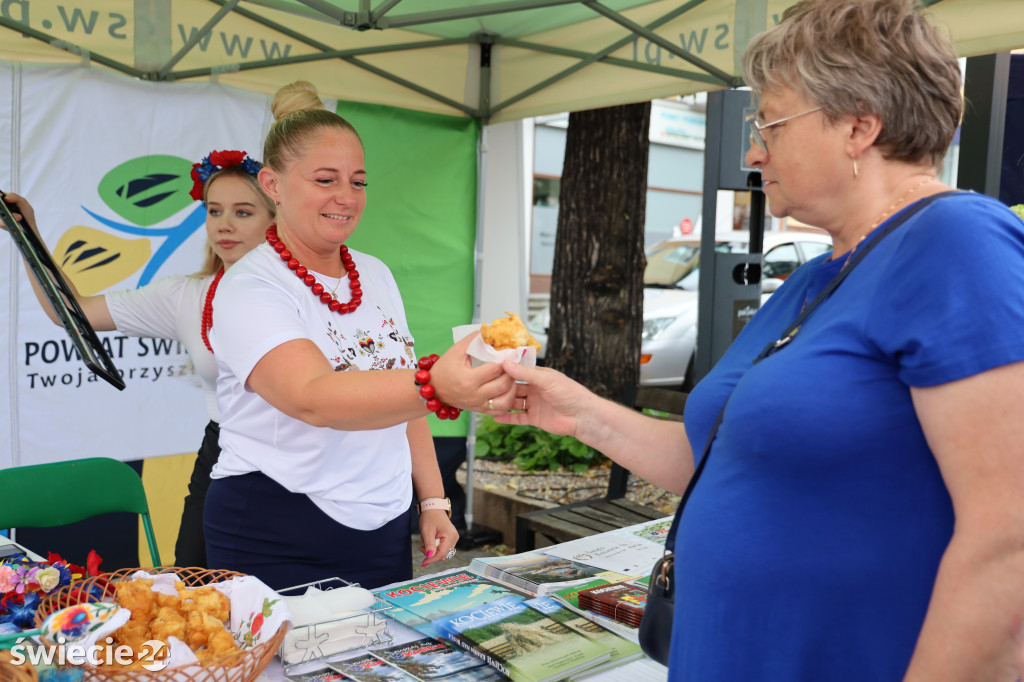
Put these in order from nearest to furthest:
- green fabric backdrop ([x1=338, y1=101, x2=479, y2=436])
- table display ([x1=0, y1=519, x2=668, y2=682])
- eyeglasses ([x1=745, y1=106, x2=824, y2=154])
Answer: eyeglasses ([x1=745, y1=106, x2=824, y2=154]) → table display ([x1=0, y1=519, x2=668, y2=682]) → green fabric backdrop ([x1=338, y1=101, x2=479, y2=436])

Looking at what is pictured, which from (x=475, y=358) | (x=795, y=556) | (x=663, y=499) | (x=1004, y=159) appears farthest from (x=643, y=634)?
(x=663, y=499)

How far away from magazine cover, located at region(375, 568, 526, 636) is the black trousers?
1.33 meters

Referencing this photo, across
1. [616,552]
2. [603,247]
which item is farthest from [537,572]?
[603,247]

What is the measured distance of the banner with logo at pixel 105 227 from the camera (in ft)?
12.4

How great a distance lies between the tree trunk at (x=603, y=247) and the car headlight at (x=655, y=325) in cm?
223

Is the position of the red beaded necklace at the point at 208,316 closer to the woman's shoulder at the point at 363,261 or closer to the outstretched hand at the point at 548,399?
the woman's shoulder at the point at 363,261

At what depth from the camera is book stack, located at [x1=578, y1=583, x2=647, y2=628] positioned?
179cm

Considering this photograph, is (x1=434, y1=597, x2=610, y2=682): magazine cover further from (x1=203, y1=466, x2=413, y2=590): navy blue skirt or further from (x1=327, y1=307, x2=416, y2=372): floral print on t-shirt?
(x1=327, y1=307, x2=416, y2=372): floral print on t-shirt

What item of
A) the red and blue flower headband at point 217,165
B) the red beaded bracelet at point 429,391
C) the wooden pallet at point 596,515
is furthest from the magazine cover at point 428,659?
the wooden pallet at point 596,515

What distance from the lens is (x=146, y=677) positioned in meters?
1.23

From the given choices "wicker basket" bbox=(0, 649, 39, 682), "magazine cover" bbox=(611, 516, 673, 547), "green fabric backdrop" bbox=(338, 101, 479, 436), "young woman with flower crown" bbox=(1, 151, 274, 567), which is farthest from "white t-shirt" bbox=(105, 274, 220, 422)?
"wicker basket" bbox=(0, 649, 39, 682)

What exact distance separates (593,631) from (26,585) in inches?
43.3

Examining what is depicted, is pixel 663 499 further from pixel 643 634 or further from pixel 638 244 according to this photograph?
pixel 643 634

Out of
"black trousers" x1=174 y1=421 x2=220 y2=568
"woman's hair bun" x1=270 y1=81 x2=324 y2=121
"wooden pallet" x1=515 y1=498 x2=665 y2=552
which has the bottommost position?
"wooden pallet" x1=515 y1=498 x2=665 y2=552
